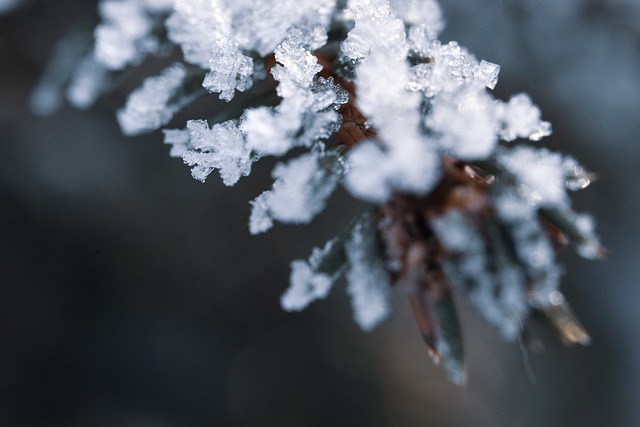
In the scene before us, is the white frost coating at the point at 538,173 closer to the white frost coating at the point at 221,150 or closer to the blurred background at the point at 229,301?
the white frost coating at the point at 221,150

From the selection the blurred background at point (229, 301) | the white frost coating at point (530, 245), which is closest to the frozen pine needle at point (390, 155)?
the white frost coating at point (530, 245)

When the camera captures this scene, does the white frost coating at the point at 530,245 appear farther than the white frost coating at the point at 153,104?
No

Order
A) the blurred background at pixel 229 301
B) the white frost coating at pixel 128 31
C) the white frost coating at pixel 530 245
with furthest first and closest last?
the blurred background at pixel 229 301
the white frost coating at pixel 128 31
the white frost coating at pixel 530 245

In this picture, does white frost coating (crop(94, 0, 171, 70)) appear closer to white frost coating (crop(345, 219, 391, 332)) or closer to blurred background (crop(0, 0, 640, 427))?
white frost coating (crop(345, 219, 391, 332))

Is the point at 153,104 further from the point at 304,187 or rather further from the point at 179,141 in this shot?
the point at 304,187

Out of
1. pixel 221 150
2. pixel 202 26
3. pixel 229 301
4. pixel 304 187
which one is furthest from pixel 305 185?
pixel 229 301

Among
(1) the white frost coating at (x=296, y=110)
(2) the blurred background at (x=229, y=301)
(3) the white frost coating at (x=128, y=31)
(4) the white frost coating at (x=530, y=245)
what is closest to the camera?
(4) the white frost coating at (x=530, y=245)

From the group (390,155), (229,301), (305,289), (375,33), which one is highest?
(375,33)
